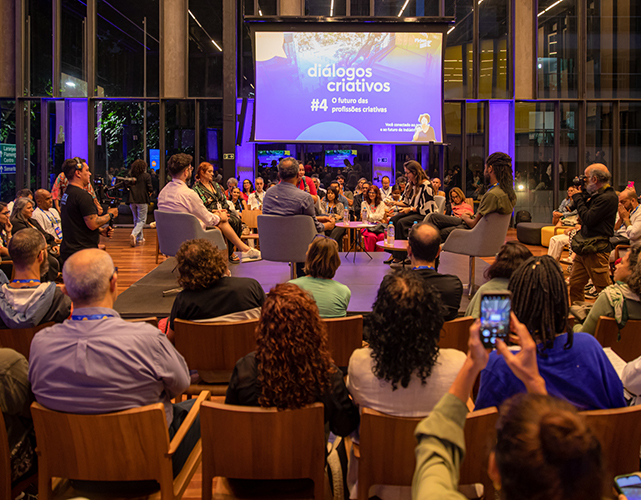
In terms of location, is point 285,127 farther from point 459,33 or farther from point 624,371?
point 624,371

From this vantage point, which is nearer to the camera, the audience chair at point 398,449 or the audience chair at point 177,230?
the audience chair at point 398,449

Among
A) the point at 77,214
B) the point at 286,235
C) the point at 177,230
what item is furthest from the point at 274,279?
the point at 77,214

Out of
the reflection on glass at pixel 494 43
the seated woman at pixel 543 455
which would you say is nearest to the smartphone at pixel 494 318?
the seated woman at pixel 543 455

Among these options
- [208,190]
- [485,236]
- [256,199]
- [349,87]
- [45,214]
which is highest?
[349,87]

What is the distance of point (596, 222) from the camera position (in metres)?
4.69

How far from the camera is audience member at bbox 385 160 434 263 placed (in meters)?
6.13

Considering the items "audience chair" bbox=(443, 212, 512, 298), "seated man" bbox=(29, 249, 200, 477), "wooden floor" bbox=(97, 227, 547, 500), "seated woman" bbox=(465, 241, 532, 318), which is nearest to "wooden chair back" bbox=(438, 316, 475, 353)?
"seated woman" bbox=(465, 241, 532, 318)

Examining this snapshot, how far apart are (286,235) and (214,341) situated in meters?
2.22

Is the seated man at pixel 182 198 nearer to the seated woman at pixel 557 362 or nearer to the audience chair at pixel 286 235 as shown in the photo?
the audience chair at pixel 286 235

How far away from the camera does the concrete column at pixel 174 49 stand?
11.5m

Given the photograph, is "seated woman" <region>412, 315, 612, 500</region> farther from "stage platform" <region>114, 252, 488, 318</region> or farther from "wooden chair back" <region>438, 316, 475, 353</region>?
"stage platform" <region>114, 252, 488, 318</region>

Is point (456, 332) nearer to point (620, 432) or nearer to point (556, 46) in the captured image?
point (620, 432)

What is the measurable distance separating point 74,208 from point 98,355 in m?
3.66

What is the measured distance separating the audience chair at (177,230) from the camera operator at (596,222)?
3415mm
